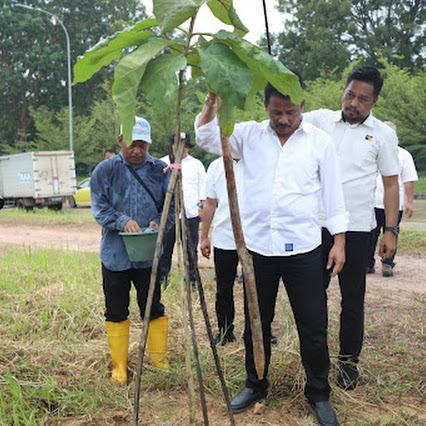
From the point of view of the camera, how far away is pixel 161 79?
6.70ft

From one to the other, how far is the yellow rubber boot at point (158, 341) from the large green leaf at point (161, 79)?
197cm

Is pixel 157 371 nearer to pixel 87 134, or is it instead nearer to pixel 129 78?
pixel 129 78

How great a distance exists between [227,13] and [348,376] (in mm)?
2342

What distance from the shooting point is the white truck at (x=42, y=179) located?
1994 centimetres

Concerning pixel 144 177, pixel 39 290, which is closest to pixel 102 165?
pixel 144 177

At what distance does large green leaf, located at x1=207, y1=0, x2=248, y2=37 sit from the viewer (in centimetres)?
215

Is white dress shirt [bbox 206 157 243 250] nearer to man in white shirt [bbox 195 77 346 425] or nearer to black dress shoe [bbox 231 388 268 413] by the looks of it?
man in white shirt [bbox 195 77 346 425]

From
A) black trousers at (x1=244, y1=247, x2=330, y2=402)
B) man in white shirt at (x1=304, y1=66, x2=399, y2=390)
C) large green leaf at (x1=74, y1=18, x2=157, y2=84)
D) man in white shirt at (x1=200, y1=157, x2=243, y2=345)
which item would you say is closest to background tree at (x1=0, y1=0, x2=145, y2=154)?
man in white shirt at (x1=200, y1=157, x2=243, y2=345)

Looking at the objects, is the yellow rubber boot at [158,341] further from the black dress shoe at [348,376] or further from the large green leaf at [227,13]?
the large green leaf at [227,13]

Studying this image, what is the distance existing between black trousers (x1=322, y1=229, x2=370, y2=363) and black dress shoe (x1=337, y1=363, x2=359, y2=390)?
55 mm

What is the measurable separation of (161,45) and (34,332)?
308 centimetres

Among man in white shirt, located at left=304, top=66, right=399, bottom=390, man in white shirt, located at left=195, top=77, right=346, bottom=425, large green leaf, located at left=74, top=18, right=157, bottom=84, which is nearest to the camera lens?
large green leaf, located at left=74, top=18, right=157, bottom=84

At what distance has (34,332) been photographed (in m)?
4.36

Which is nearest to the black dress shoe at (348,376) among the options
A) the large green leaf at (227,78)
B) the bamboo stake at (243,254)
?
the bamboo stake at (243,254)
